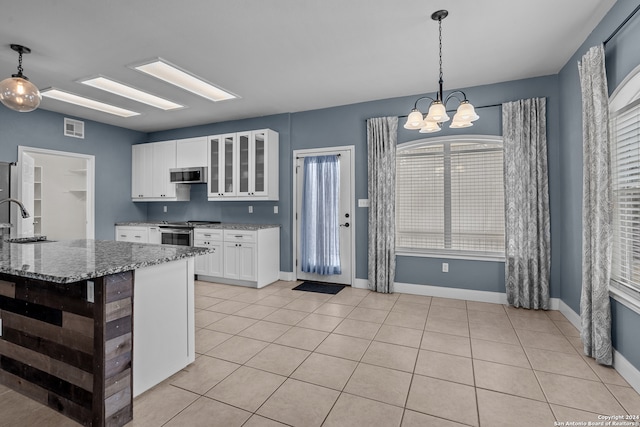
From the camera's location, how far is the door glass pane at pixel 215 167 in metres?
5.25

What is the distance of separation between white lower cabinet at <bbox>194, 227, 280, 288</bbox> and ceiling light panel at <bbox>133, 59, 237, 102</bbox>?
1.98 metres

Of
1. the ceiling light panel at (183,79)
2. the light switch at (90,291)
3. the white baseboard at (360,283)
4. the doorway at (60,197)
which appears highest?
the ceiling light panel at (183,79)

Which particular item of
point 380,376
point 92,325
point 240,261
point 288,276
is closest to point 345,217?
point 288,276

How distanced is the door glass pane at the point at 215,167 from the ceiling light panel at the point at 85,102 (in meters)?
1.31

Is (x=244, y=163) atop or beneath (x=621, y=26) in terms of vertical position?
beneath

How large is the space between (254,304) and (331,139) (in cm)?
268

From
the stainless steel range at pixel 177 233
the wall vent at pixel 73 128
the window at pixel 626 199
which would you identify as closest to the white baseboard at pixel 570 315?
the window at pixel 626 199

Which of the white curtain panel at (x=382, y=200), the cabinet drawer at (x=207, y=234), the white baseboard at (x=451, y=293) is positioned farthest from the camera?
the cabinet drawer at (x=207, y=234)

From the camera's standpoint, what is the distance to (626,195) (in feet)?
7.50

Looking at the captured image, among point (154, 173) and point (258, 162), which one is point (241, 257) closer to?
point (258, 162)

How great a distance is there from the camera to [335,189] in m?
4.77

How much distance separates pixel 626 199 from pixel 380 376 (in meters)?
2.25

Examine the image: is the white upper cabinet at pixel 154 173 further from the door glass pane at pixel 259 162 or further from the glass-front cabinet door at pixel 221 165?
the door glass pane at pixel 259 162

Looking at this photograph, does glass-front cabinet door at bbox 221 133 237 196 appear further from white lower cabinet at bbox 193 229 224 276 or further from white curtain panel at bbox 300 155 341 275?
white curtain panel at bbox 300 155 341 275
